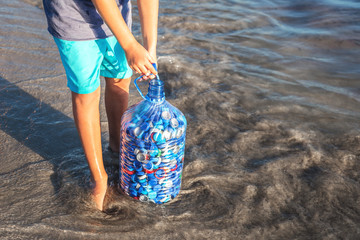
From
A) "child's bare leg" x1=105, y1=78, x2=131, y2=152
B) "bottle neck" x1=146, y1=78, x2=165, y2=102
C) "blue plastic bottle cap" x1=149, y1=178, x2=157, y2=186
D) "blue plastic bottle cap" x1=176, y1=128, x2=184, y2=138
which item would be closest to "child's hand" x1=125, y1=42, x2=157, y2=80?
"bottle neck" x1=146, y1=78, x2=165, y2=102

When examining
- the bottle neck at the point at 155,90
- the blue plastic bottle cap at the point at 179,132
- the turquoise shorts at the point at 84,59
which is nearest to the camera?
the turquoise shorts at the point at 84,59

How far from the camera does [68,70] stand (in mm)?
2039

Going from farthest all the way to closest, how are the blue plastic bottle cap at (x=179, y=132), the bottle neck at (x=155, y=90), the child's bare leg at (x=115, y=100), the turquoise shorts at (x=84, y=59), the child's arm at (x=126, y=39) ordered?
the child's bare leg at (x=115, y=100)
the blue plastic bottle cap at (x=179, y=132)
the bottle neck at (x=155, y=90)
the turquoise shorts at (x=84, y=59)
the child's arm at (x=126, y=39)

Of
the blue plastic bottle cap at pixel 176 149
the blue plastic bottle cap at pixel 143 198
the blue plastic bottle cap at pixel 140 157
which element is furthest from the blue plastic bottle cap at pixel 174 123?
the blue plastic bottle cap at pixel 143 198

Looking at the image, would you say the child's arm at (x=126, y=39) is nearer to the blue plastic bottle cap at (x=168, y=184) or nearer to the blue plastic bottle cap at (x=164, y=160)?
the blue plastic bottle cap at (x=164, y=160)

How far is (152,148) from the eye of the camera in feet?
7.04

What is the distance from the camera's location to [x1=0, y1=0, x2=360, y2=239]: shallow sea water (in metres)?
2.13

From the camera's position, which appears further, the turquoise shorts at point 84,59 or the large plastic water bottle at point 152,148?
the large plastic water bottle at point 152,148

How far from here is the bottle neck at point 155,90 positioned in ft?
6.86

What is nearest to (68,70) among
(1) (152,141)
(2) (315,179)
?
(1) (152,141)

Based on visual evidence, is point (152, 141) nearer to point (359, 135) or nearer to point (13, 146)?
point (13, 146)

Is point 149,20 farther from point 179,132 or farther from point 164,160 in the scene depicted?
point 164,160

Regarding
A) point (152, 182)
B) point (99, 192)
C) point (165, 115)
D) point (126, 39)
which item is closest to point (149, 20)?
point (126, 39)

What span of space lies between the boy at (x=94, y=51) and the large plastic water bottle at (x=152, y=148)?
0.17 m
